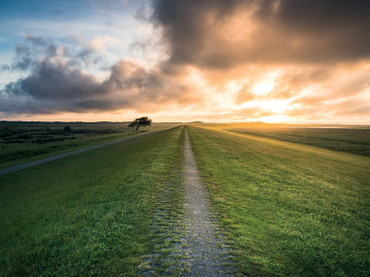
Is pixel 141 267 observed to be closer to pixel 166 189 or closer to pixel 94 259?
pixel 94 259

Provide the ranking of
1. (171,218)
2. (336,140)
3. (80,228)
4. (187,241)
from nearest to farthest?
(187,241), (80,228), (171,218), (336,140)

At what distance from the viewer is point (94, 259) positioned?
492 centimetres

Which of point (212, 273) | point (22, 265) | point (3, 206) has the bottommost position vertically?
point (3, 206)

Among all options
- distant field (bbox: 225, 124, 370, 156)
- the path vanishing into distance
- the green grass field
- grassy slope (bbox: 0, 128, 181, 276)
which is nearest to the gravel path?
the path vanishing into distance

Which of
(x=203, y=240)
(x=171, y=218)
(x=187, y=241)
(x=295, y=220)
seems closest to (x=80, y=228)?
(x=171, y=218)

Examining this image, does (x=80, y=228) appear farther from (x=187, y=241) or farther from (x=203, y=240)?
(x=203, y=240)

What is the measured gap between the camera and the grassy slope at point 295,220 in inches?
193

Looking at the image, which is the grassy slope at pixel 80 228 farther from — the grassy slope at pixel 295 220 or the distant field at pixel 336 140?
the distant field at pixel 336 140

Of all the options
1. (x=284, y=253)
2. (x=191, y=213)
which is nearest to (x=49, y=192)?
(x=191, y=213)

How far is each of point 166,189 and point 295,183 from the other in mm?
9481

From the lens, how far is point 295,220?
7207 mm

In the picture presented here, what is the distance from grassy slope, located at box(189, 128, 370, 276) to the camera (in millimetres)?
4914

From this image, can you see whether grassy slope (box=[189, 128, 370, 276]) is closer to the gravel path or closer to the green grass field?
the green grass field

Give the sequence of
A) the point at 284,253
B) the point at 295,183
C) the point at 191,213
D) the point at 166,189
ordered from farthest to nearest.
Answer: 1. the point at 295,183
2. the point at 166,189
3. the point at 191,213
4. the point at 284,253
